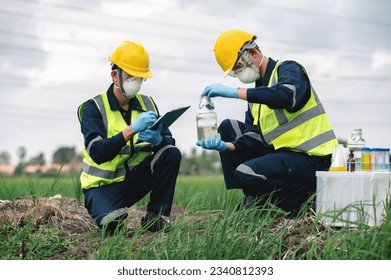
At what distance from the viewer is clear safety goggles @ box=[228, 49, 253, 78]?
18.6 feet

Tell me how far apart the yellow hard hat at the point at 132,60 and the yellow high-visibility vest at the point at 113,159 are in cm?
28

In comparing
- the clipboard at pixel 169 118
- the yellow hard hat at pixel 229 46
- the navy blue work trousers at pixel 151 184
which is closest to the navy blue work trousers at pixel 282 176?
the navy blue work trousers at pixel 151 184

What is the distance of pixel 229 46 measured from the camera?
563cm

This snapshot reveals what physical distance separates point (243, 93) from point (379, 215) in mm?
1297

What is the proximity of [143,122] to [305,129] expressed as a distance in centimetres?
127

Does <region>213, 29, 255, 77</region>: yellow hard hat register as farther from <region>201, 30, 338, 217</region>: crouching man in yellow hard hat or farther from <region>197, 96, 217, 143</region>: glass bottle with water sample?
<region>197, 96, 217, 143</region>: glass bottle with water sample

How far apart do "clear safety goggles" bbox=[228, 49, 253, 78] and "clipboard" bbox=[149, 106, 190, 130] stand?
59cm

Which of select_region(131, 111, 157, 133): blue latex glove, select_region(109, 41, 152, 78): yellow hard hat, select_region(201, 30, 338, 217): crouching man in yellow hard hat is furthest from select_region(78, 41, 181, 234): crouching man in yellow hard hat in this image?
select_region(201, 30, 338, 217): crouching man in yellow hard hat

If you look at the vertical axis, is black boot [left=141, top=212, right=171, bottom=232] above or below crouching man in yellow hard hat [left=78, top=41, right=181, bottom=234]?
below

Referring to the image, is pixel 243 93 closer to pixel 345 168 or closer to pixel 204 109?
pixel 204 109

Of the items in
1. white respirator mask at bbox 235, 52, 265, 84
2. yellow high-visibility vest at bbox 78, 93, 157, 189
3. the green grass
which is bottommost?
the green grass

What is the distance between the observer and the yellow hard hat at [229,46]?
5.61 meters

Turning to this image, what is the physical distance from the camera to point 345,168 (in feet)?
17.3
